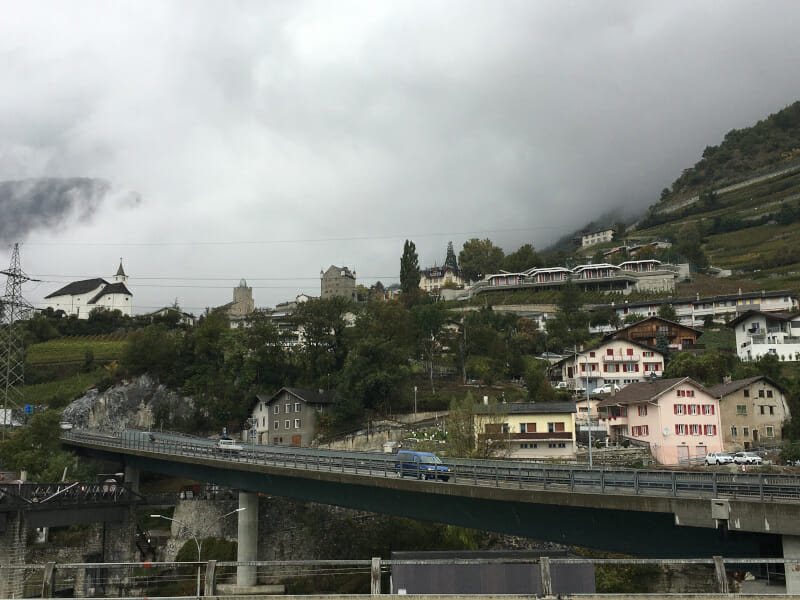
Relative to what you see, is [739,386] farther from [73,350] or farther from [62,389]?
[73,350]

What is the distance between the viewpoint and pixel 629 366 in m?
82.4

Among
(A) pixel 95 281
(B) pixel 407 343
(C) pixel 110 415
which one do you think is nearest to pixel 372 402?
(B) pixel 407 343

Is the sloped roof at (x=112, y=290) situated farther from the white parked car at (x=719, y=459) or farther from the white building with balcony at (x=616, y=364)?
the white parked car at (x=719, y=459)

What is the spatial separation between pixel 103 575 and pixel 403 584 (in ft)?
143

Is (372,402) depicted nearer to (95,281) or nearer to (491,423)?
(491,423)

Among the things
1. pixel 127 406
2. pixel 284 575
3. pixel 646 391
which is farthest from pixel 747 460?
pixel 127 406


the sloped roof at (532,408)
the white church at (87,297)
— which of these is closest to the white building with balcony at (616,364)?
the sloped roof at (532,408)

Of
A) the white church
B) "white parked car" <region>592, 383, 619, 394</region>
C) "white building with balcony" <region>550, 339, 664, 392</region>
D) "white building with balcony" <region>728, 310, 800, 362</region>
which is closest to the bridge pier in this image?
"white parked car" <region>592, 383, 619, 394</region>

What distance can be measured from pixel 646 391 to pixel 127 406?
6897cm

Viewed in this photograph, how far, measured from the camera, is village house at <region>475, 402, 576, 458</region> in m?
60.9

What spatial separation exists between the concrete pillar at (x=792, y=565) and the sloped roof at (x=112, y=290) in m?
186

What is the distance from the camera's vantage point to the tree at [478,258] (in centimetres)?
17912

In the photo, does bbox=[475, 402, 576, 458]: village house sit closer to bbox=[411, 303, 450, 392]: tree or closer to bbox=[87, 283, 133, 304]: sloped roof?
bbox=[411, 303, 450, 392]: tree

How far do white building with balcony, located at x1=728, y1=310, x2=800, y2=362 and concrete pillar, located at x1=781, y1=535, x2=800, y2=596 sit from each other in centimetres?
6113
